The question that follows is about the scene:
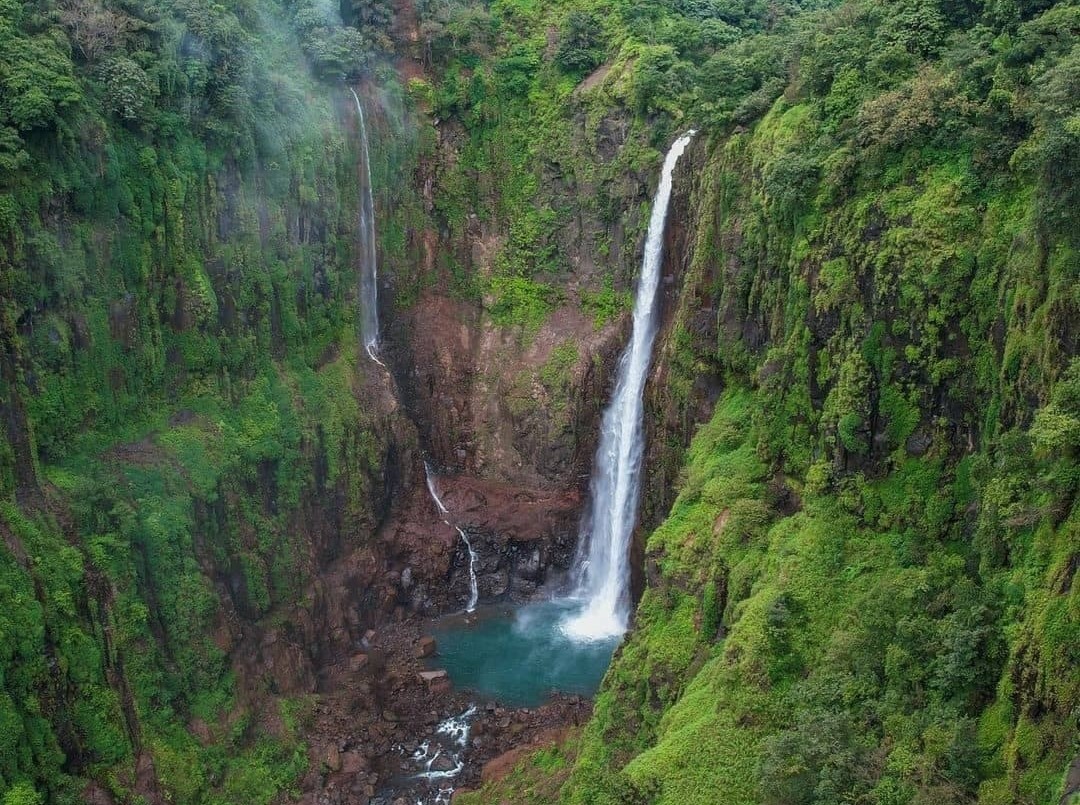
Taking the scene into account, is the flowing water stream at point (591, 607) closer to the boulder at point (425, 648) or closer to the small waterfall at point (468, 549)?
the small waterfall at point (468, 549)

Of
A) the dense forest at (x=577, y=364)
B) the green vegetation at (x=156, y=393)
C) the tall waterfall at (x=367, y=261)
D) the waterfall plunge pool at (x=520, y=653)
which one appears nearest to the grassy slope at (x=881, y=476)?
the dense forest at (x=577, y=364)

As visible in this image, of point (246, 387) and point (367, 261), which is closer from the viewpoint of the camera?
point (246, 387)

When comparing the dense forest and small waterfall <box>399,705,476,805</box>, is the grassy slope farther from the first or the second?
small waterfall <box>399,705,476,805</box>

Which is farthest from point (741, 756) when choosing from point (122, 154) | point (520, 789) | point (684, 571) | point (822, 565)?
point (122, 154)

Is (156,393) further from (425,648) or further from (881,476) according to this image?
(881,476)

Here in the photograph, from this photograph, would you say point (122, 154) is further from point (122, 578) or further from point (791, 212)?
point (791, 212)

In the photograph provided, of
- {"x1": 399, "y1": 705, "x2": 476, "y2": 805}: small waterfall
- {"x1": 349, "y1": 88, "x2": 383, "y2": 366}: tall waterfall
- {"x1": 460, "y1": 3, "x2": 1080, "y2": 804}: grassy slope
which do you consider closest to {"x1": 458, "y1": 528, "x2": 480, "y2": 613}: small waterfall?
{"x1": 399, "y1": 705, "x2": 476, "y2": 805}: small waterfall

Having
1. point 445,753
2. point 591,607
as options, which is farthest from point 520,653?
point 445,753
